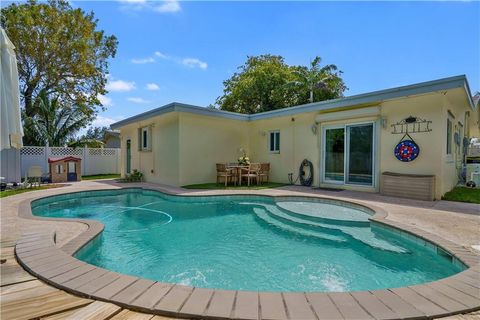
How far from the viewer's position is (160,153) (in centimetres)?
1123

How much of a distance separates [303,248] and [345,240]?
0.95 metres

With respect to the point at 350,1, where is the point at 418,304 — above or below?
below

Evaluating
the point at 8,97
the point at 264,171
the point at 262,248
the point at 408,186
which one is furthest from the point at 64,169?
the point at 408,186

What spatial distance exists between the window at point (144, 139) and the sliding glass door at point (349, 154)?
8134mm

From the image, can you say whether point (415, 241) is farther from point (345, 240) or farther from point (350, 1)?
point (350, 1)

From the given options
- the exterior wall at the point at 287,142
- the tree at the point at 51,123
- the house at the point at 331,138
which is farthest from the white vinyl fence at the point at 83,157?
the house at the point at 331,138

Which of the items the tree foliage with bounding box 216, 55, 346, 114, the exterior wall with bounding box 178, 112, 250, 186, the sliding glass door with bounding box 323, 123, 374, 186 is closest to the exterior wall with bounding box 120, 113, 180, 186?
the exterior wall with bounding box 178, 112, 250, 186

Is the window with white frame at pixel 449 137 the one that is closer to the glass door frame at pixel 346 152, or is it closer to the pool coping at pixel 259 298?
the glass door frame at pixel 346 152

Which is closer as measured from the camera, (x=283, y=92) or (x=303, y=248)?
(x=303, y=248)

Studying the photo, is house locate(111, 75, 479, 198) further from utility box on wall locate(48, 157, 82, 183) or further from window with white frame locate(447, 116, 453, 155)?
utility box on wall locate(48, 157, 82, 183)

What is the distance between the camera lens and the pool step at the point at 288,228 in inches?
188

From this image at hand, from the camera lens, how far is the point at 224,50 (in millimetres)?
12867

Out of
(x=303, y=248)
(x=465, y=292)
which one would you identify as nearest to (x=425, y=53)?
(x=303, y=248)

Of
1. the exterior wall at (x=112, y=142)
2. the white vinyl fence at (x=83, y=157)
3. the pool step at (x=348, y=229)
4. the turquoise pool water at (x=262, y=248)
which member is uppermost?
the exterior wall at (x=112, y=142)
